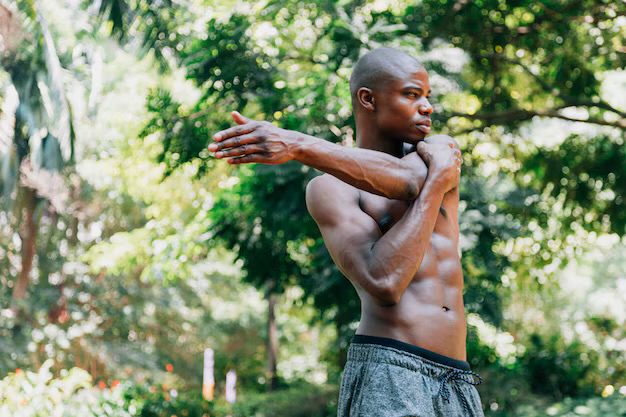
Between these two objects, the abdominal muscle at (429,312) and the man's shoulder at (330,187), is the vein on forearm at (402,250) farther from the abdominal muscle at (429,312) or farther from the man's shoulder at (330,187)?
the man's shoulder at (330,187)

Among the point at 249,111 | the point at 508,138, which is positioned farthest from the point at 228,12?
the point at 508,138

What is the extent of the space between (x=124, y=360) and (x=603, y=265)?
53.7 feet

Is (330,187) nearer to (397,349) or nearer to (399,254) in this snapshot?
(399,254)

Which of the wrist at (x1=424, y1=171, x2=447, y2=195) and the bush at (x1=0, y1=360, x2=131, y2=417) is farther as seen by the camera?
the bush at (x1=0, y1=360, x2=131, y2=417)

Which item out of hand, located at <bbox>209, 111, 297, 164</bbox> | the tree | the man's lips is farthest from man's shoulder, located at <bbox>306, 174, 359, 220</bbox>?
the tree

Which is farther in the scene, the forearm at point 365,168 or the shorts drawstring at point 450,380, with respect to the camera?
the shorts drawstring at point 450,380

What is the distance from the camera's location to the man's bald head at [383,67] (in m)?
2.66

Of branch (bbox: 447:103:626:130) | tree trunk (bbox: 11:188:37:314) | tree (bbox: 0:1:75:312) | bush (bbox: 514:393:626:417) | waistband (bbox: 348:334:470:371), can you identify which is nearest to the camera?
waistband (bbox: 348:334:470:371)

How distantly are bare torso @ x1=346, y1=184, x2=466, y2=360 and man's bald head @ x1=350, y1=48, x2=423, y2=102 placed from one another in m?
0.37

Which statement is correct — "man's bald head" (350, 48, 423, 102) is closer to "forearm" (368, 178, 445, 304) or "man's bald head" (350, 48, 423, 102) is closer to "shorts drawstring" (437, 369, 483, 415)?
"forearm" (368, 178, 445, 304)

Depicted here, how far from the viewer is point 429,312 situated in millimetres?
2496

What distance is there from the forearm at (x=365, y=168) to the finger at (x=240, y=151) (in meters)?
0.12

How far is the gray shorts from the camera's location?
2373 mm

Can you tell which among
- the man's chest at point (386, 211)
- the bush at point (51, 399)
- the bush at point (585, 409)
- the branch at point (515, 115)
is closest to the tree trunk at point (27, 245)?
the bush at point (51, 399)
